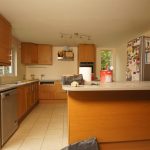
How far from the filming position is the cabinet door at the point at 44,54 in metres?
6.28

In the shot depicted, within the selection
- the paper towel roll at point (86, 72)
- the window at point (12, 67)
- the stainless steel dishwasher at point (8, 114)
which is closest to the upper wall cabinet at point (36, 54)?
the window at point (12, 67)

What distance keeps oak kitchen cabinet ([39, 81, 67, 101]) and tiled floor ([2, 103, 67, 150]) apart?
2.04 m

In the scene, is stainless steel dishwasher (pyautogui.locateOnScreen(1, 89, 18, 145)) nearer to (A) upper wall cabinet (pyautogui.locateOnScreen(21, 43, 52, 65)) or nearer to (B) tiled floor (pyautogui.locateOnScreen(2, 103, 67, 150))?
(B) tiled floor (pyautogui.locateOnScreen(2, 103, 67, 150))

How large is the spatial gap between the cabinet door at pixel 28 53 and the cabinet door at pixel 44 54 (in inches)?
8.3

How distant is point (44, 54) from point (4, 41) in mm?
3104

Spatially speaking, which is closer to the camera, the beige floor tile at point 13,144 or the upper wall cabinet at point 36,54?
the beige floor tile at point 13,144

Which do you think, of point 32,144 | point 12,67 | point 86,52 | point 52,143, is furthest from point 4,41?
point 86,52

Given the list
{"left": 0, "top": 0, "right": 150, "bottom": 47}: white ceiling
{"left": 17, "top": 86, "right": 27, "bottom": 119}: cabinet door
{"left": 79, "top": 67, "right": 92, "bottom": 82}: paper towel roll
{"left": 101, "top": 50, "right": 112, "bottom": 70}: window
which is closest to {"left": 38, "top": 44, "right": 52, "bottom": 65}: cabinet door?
{"left": 0, "top": 0, "right": 150, "bottom": 47}: white ceiling

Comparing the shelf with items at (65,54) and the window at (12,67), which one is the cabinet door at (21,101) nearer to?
the window at (12,67)

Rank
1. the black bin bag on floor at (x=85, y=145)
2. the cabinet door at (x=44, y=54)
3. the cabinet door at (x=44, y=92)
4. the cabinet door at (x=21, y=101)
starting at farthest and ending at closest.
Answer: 1. the cabinet door at (x=44, y=54)
2. the cabinet door at (x=44, y=92)
3. the cabinet door at (x=21, y=101)
4. the black bin bag on floor at (x=85, y=145)

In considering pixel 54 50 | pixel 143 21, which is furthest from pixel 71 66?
pixel 143 21

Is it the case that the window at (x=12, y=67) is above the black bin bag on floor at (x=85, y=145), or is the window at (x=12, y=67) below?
above

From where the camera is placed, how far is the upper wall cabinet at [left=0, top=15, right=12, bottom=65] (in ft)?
10.1

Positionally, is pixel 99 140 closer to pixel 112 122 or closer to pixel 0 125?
pixel 112 122
